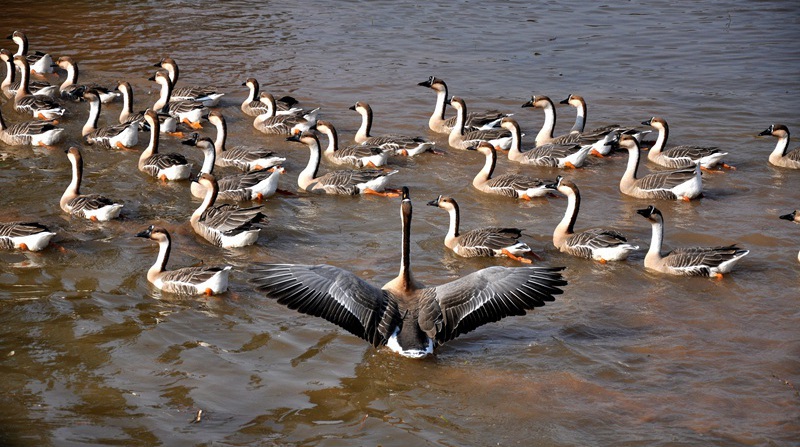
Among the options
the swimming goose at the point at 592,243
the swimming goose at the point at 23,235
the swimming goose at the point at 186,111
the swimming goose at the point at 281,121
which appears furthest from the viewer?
the swimming goose at the point at 186,111

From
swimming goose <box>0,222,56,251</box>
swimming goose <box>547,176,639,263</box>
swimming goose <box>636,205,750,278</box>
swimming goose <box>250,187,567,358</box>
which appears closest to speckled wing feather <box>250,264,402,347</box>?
swimming goose <box>250,187,567,358</box>

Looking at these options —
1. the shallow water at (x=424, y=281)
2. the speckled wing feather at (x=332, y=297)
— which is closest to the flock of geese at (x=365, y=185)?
the speckled wing feather at (x=332, y=297)

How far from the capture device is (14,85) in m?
18.4

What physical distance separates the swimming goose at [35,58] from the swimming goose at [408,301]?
13.4m

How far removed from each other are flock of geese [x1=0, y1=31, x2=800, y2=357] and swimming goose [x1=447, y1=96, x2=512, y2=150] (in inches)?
1.0

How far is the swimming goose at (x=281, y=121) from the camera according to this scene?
16484 millimetres

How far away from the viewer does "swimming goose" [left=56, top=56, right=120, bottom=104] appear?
57.7 ft

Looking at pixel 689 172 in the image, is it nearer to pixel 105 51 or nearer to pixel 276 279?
→ pixel 276 279

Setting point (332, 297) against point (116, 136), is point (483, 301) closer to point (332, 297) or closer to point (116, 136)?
point (332, 297)

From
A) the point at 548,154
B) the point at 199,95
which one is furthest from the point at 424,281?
the point at 199,95

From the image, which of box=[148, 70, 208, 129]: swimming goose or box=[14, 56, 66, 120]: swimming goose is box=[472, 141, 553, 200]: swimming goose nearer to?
box=[148, 70, 208, 129]: swimming goose

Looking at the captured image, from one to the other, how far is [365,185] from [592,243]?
3917 mm

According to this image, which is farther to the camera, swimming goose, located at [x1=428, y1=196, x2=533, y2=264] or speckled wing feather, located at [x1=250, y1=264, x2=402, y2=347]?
swimming goose, located at [x1=428, y1=196, x2=533, y2=264]

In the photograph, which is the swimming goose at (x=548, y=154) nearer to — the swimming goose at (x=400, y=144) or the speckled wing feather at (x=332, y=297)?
the swimming goose at (x=400, y=144)
